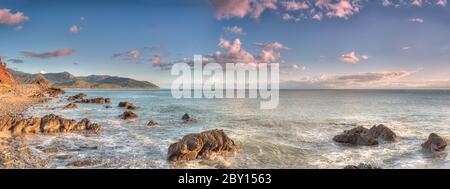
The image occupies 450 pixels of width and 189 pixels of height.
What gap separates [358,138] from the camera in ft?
76.7

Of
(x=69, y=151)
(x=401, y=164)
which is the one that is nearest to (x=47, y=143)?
(x=69, y=151)

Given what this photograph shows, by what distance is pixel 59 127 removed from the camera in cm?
2777

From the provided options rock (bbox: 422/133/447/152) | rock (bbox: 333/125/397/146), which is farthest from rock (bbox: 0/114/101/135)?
rock (bbox: 422/133/447/152)

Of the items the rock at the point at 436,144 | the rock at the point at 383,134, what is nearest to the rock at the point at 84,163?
the rock at the point at 383,134

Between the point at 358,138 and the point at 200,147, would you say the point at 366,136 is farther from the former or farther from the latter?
the point at 200,147

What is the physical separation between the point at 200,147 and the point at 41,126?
53.7ft

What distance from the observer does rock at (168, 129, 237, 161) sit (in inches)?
712

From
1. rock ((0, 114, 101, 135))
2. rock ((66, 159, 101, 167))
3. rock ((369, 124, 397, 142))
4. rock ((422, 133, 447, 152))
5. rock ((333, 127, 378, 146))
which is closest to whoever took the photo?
rock ((66, 159, 101, 167))

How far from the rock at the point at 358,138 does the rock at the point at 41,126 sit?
2099 centimetres

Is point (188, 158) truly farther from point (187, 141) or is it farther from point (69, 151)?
point (69, 151)

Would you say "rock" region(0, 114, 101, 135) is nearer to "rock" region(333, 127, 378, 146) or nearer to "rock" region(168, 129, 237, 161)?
"rock" region(168, 129, 237, 161)

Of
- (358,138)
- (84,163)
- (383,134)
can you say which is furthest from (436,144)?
(84,163)

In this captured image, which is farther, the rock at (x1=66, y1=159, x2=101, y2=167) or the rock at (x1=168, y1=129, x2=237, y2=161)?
the rock at (x1=168, y1=129, x2=237, y2=161)

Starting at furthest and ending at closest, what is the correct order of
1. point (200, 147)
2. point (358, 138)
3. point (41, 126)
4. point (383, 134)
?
point (41, 126) < point (383, 134) < point (358, 138) < point (200, 147)
